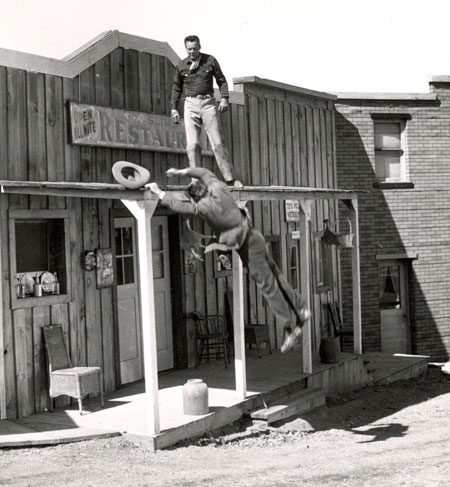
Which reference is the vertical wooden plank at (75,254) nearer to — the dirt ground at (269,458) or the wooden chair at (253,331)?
the dirt ground at (269,458)

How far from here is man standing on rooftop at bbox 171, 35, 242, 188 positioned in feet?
39.1

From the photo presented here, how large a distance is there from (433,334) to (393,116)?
15.9 ft

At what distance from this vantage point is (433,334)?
19.9 m

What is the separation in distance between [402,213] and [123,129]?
29.1ft

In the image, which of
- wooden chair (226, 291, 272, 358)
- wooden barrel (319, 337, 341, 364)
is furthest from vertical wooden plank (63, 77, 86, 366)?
wooden barrel (319, 337, 341, 364)

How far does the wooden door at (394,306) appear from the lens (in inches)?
776

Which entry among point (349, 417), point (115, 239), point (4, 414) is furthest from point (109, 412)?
point (349, 417)

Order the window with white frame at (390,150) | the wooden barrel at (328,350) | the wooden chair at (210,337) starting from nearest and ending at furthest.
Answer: the wooden chair at (210,337) → the wooden barrel at (328,350) → the window with white frame at (390,150)

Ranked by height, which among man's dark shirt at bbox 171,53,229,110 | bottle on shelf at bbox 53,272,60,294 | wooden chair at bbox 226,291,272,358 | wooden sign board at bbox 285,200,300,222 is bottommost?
wooden chair at bbox 226,291,272,358

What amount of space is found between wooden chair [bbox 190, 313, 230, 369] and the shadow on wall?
5.12 m

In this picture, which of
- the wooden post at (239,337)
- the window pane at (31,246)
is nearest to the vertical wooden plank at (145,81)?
the window pane at (31,246)

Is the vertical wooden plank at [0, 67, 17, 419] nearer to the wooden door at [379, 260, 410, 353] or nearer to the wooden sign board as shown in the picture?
the wooden sign board

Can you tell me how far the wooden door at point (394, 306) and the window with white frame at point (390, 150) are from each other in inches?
75.0

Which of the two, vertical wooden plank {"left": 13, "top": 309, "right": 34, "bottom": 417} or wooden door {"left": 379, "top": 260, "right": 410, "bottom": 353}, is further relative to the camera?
wooden door {"left": 379, "top": 260, "right": 410, "bottom": 353}
